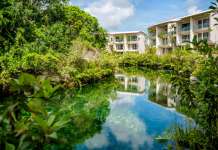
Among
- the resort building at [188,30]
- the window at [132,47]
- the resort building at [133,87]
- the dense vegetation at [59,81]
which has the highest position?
the resort building at [188,30]

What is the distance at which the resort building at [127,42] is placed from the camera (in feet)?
191

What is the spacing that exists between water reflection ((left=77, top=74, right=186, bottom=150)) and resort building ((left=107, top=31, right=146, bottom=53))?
4413 centimetres

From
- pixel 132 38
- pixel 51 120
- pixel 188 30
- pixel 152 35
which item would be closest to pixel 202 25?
pixel 188 30

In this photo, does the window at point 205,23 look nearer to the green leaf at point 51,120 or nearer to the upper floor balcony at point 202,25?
the upper floor balcony at point 202,25

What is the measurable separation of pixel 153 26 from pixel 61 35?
33022mm

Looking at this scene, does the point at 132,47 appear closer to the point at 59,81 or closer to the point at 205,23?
the point at 205,23

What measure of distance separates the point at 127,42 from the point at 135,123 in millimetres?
50938

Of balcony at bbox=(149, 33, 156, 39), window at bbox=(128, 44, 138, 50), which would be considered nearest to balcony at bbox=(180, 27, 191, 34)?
balcony at bbox=(149, 33, 156, 39)

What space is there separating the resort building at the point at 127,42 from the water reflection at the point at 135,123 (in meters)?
44.1

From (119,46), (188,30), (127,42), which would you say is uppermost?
(188,30)

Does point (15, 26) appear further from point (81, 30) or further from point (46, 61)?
point (81, 30)

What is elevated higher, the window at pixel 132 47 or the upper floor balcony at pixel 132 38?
the upper floor balcony at pixel 132 38

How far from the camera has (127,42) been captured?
59875mm

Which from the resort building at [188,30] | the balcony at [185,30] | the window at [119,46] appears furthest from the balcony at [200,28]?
the window at [119,46]
